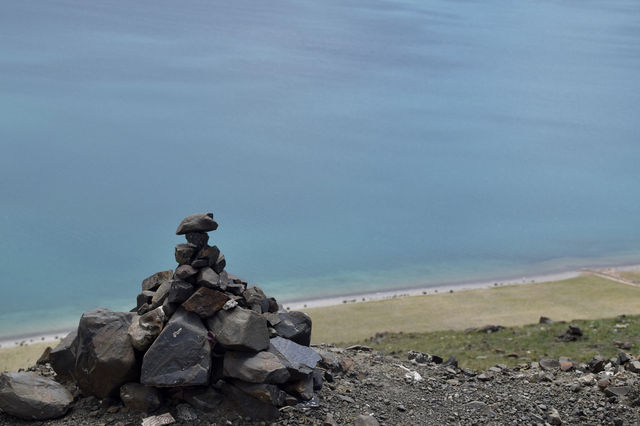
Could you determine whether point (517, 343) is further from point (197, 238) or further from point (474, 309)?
point (197, 238)

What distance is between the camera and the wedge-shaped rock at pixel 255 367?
58.2ft

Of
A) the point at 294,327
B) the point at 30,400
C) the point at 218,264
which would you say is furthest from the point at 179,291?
the point at 30,400

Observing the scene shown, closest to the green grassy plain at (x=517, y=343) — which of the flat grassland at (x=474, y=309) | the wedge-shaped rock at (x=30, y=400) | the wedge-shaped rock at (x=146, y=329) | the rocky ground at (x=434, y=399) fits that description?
the flat grassland at (x=474, y=309)

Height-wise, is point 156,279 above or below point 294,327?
above

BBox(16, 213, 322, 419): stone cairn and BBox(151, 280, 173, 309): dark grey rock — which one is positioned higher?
BBox(151, 280, 173, 309): dark grey rock

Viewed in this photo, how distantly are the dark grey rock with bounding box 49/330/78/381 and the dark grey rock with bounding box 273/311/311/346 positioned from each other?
5.15 metres

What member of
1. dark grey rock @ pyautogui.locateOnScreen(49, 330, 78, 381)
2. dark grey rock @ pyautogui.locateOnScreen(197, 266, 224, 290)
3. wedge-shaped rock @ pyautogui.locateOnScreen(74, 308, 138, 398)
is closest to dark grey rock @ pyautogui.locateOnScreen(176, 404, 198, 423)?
wedge-shaped rock @ pyautogui.locateOnScreen(74, 308, 138, 398)

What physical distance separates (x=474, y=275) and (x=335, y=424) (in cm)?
4862

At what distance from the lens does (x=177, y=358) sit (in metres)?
17.6

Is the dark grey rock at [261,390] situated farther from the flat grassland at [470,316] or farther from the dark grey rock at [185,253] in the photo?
the flat grassland at [470,316]

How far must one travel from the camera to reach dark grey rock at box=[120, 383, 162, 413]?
17859 mm

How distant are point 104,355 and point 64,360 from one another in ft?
5.78

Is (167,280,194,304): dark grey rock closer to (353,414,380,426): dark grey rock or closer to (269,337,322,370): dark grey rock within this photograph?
(269,337,322,370): dark grey rock

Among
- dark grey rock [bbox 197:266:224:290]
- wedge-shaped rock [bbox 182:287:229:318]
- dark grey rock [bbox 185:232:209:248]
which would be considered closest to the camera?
wedge-shaped rock [bbox 182:287:229:318]
